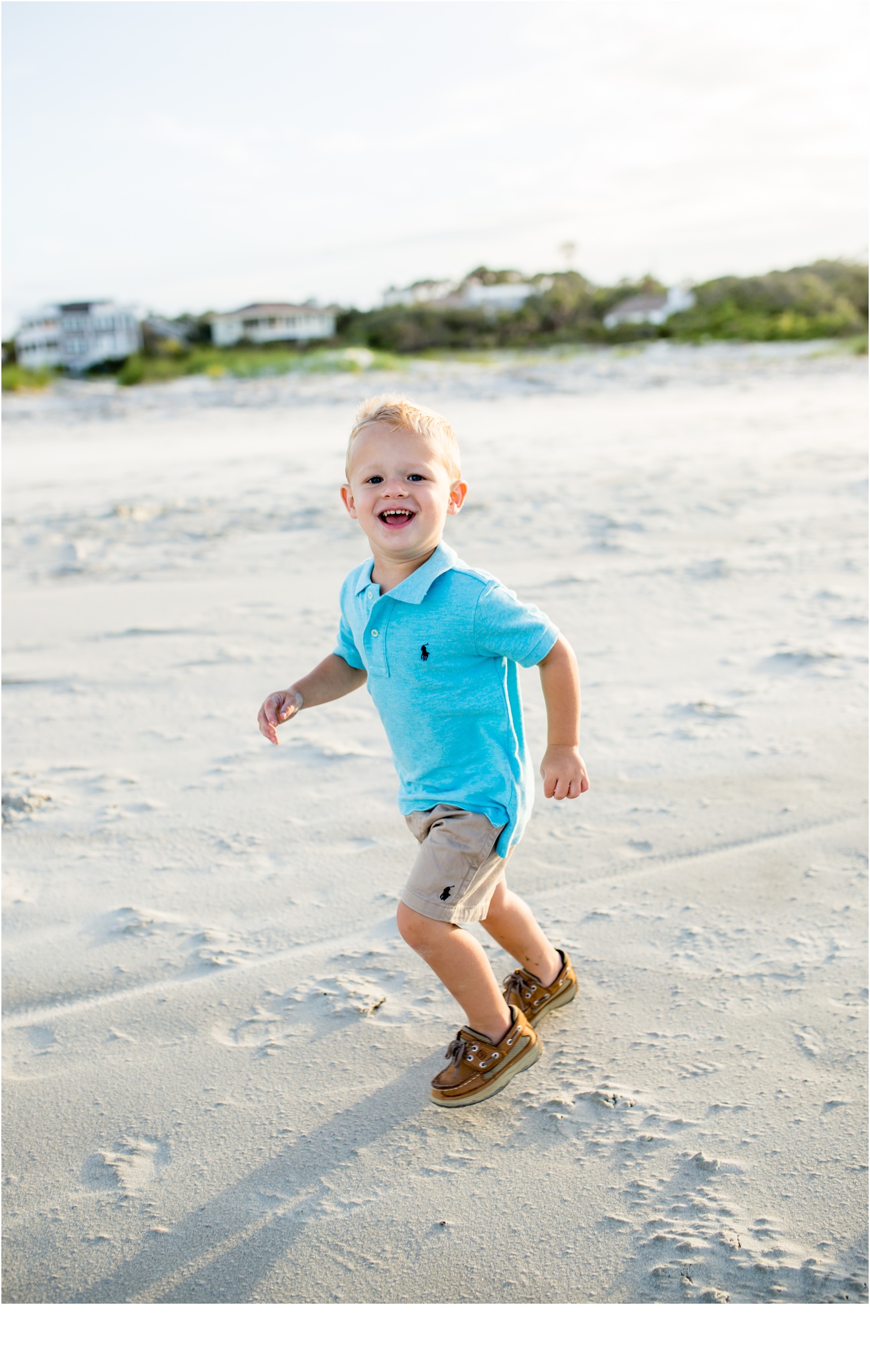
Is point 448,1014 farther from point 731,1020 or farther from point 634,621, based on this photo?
point 634,621

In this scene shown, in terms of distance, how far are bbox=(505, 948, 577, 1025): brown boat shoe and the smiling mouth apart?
91 cm

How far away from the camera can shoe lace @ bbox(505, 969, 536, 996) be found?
207 cm

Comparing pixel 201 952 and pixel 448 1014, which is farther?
pixel 201 952

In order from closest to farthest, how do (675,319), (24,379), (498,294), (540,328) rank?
1. (24,379)
2. (675,319)
3. (540,328)
4. (498,294)

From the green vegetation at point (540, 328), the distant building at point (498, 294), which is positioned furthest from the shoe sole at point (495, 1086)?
the distant building at point (498, 294)

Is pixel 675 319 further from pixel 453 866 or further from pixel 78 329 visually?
pixel 78 329

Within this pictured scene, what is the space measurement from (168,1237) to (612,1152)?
0.70 m

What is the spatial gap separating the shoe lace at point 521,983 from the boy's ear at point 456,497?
91cm

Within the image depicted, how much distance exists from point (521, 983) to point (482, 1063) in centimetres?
26

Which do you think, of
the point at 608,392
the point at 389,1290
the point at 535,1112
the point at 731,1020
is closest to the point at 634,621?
the point at 731,1020

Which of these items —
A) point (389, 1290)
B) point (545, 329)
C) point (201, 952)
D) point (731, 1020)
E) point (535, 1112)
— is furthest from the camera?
point (545, 329)

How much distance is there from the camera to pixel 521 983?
6.83 feet

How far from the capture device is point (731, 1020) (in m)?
2.02

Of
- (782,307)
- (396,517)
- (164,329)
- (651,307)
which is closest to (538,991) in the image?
(396,517)
